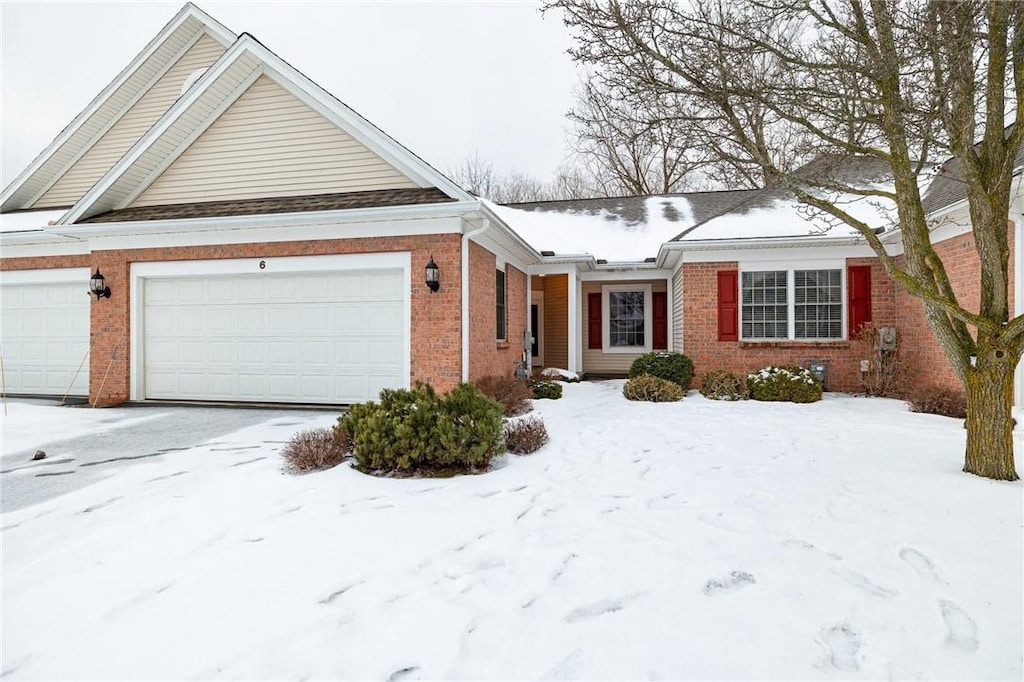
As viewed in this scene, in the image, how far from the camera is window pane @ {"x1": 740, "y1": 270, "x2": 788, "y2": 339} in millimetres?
11102

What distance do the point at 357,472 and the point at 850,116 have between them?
17.1 ft

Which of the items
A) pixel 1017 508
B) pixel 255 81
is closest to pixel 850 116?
pixel 1017 508

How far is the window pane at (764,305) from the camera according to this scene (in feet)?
36.4

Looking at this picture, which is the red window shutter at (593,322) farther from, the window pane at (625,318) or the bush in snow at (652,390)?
the bush in snow at (652,390)

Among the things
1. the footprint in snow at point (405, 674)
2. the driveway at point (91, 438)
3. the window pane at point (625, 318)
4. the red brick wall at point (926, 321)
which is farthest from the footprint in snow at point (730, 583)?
the window pane at point (625, 318)

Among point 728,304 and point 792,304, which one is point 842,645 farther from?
point 792,304

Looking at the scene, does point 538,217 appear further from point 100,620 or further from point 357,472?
point 100,620

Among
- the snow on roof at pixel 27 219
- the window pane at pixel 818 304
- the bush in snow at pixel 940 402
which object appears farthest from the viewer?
the window pane at pixel 818 304

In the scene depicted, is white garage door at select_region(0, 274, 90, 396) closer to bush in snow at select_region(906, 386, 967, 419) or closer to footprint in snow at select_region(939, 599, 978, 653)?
footprint in snow at select_region(939, 599, 978, 653)

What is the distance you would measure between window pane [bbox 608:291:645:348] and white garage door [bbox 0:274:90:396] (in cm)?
1242

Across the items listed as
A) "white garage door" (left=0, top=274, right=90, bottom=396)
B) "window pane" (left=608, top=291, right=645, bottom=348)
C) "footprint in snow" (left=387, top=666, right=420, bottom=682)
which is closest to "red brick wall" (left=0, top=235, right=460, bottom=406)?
"white garage door" (left=0, top=274, right=90, bottom=396)

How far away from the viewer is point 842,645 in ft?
7.69

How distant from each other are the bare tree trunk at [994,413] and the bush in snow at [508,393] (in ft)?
17.6

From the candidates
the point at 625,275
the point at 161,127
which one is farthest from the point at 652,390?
the point at 161,127
